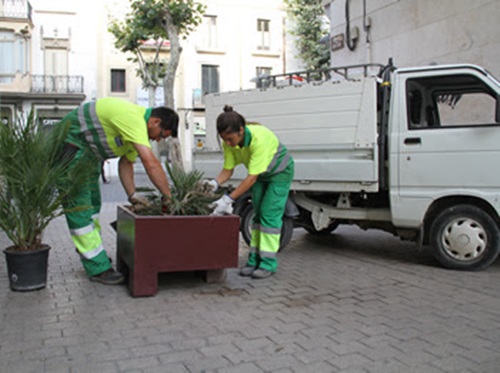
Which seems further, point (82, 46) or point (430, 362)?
point (82, 46)

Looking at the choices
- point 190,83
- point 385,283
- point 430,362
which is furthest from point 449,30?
point 190,83

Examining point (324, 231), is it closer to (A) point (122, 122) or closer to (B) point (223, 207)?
(B) point (223, 207)

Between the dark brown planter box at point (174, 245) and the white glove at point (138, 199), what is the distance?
0.56 feet

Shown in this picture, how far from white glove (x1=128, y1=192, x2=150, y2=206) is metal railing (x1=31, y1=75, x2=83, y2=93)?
25.2 meters

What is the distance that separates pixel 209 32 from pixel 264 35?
141 inches

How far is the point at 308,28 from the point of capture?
2786cm

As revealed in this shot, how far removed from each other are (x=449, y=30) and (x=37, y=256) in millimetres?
8167

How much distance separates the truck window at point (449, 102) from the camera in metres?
5.29

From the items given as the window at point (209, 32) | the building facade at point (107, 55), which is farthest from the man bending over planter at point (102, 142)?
the window at point (209, 32)

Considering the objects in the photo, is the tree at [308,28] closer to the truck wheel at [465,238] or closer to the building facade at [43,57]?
the building facade at [43,57]

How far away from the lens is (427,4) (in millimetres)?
9922

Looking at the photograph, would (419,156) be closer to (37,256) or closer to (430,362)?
(430,362)

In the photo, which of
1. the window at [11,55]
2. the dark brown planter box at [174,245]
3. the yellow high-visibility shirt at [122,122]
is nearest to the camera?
the dark brown planter box at [174,245]

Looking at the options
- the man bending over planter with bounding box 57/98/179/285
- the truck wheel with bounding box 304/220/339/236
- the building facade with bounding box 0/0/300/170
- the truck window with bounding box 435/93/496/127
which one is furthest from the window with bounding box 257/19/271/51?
the man bending over planter with bounding box 57/98/179/285
